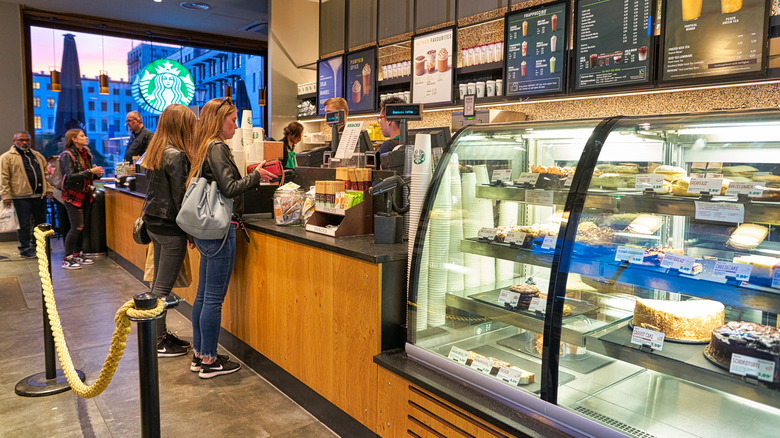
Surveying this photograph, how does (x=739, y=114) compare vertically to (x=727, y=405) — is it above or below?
above

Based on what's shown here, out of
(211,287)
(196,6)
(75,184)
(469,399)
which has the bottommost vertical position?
(469,399)

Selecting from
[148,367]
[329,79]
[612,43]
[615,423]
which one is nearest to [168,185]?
[148,367]

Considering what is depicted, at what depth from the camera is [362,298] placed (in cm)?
239

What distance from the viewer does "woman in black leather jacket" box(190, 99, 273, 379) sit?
3.04 meters

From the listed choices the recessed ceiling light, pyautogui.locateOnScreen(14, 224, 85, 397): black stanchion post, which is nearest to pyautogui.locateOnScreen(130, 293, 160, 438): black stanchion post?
pyautogui.locateOnScreen(14, 224, 85, 397): black stanchion post

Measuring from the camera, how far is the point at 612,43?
4270mm

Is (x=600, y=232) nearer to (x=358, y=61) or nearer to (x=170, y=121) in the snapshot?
(x=170, y=121)

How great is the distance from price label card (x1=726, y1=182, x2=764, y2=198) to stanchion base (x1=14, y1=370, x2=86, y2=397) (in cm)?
341

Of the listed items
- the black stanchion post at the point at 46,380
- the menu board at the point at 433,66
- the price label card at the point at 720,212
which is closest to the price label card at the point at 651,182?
the price label card at the point at 720,212

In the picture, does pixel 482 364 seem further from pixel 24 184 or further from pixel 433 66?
pixel 24 184

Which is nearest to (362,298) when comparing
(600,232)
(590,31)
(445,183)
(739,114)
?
(445,183)

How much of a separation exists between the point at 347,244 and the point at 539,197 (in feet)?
3.20

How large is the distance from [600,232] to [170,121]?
2.68m

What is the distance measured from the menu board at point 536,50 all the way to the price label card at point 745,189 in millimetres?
3326
